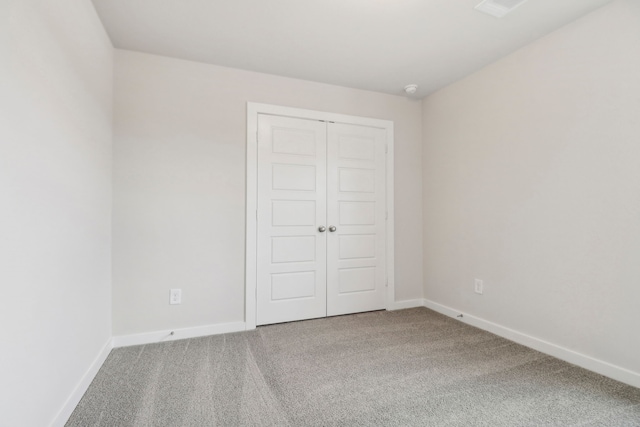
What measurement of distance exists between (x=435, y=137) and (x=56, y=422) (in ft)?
12.0

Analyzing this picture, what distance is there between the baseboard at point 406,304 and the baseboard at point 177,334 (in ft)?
5.34

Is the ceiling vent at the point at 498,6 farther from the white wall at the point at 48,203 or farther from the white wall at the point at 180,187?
the white wall at the point at 48,203

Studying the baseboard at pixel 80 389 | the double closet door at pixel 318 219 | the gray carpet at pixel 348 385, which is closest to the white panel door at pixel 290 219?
the double closet door at pixel 318 219

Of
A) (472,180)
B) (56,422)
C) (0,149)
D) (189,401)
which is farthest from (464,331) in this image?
(0,149)

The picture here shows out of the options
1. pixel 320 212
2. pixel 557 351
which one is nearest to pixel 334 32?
pixel 320 212

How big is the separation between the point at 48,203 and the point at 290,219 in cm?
178

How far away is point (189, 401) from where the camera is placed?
62.0 inches

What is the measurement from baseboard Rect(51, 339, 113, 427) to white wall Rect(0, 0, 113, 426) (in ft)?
0.11

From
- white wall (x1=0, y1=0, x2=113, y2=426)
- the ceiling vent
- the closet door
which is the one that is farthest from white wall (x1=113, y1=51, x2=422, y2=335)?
the ceiling vent

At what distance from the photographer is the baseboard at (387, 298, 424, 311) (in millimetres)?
3162

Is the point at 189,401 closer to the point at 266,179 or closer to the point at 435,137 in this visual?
the point at 266,179

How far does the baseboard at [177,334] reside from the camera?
226cm

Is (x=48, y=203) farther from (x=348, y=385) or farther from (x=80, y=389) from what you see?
(x=348, y=385)

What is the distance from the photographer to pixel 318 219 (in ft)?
9.48
